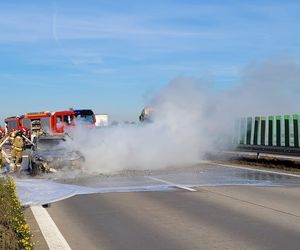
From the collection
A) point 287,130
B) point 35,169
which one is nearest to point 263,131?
point 287,130

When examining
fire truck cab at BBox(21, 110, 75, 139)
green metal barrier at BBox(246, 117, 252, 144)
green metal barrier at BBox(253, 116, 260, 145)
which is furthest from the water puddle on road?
fire truck cab at BBox(21, 110, 75, 139)

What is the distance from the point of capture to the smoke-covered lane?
6.89m

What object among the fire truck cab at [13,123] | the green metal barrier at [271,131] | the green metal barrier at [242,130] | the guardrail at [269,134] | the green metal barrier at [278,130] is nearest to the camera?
the guardrail at [269,134]

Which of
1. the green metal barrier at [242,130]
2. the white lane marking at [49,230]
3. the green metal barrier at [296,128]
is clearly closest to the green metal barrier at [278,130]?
the green metal barrier at [296,128]

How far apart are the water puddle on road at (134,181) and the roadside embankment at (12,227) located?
3.03m

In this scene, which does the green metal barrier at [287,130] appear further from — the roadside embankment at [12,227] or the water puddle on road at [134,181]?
the roadside embankment at [12,227]

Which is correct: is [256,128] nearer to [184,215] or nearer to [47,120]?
[184,215]

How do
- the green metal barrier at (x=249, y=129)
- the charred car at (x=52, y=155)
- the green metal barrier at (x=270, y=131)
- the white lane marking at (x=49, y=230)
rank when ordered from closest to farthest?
the white lane marking at (x=49, y=230)
the charred car at (x=52, y=155)
the green metal barrier at (x=270, y=131)
the green metal barrier at (x=249, y=129)

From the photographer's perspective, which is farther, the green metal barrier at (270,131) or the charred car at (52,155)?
the green metal barrier at (270,131)

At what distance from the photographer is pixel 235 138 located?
22719 mm

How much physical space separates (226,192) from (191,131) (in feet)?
29.9

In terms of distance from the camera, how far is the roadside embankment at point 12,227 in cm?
536

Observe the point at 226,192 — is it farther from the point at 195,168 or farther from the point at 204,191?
the point at 195,168

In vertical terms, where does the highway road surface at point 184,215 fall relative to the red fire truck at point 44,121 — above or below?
below
